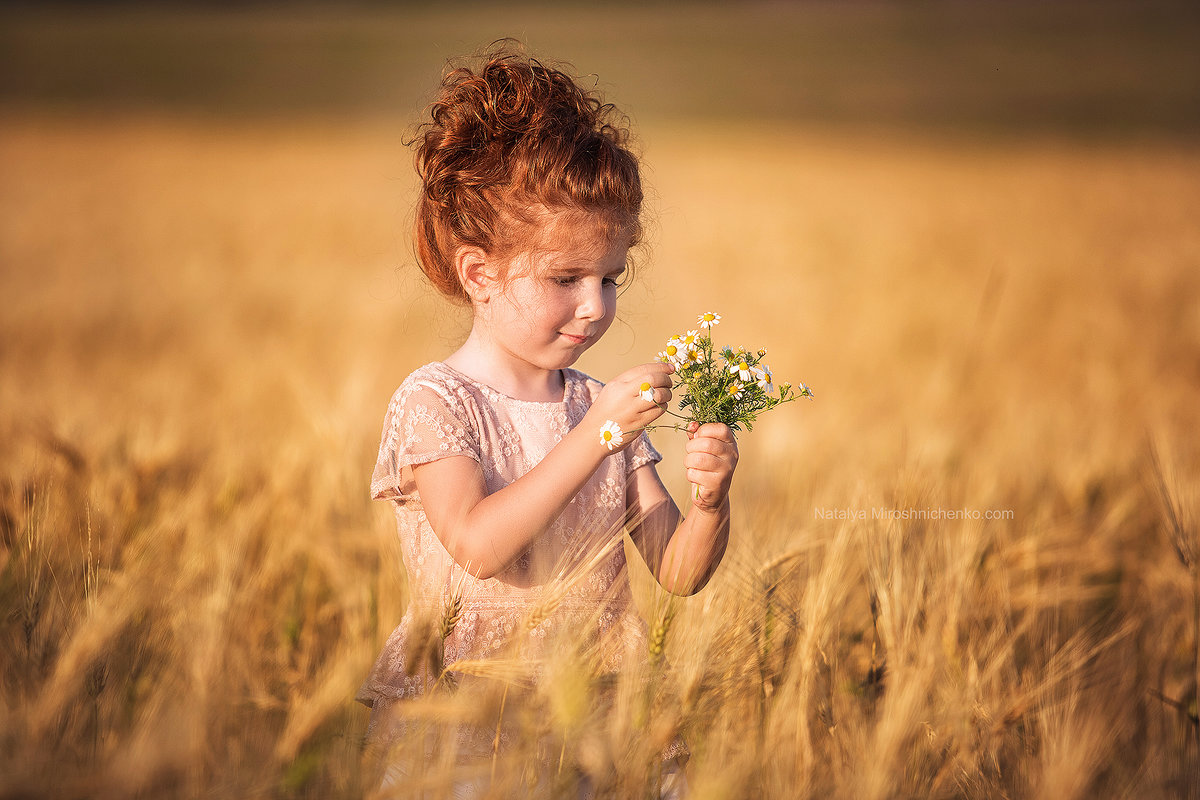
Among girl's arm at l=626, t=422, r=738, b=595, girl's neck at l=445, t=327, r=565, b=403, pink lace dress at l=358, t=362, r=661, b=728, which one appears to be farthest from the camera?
girl's neck at l=445, t=327, r=565, b=403

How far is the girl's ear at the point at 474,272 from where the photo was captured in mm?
1655

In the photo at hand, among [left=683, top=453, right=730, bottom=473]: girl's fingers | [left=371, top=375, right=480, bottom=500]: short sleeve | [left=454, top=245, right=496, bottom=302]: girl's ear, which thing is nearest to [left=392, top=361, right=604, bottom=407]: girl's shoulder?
[left=371, top=375, right=480, bottom=500]: short sleeve

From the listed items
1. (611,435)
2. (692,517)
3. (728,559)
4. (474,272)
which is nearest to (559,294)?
(474,272)

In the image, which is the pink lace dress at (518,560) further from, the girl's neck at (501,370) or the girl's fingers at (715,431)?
the girl's fingers at (715,431)

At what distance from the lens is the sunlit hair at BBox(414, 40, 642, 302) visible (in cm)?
159

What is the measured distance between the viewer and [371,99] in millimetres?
35844

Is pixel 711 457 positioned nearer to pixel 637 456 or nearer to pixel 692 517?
pixel 692 517

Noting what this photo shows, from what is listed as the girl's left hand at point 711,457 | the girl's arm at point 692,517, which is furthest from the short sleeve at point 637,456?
the girl's left hand at point 711,457

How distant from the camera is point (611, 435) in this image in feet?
4.52

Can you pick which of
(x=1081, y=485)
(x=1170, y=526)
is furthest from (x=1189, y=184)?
(x=1170, y=526)

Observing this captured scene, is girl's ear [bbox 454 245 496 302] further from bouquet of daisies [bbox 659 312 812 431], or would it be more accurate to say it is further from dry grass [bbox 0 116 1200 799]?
bouquet of daisies [bbox 659 312 812 431]

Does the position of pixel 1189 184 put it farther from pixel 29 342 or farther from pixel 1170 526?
pixel 29 342

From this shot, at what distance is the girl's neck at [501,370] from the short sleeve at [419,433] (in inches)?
3.9

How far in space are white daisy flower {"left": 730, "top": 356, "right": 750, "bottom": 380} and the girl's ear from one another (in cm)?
52
